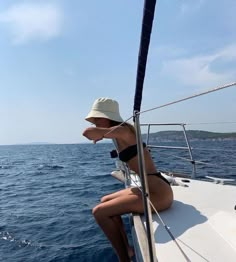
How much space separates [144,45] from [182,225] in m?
1.59

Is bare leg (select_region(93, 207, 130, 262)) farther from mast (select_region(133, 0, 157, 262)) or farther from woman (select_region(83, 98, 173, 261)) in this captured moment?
mast (select_region(133, 0, 157, 262))

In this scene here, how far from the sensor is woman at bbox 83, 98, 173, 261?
2731mm

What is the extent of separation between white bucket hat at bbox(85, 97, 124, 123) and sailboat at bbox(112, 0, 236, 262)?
56cm

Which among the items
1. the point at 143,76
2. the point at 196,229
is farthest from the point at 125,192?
the point at 143,76

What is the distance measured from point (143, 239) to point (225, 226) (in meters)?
0.67

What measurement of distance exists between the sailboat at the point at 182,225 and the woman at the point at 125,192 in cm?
14

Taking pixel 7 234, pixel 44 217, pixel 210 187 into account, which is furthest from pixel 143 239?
pixel 44 217

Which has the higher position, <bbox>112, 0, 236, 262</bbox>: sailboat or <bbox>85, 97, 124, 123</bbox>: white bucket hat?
<bbox>85, 97, 124, 123</bbox>: white bucket hat

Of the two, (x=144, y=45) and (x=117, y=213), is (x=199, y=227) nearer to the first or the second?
(x=117, y=213)

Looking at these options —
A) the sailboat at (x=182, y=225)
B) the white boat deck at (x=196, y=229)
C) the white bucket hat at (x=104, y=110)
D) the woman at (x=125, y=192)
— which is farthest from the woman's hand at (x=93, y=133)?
the white boat deck at (x=196, y=229)

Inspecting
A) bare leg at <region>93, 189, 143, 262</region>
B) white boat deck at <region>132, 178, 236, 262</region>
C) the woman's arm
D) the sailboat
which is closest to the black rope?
the sailboat

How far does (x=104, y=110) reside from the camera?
9.30ft

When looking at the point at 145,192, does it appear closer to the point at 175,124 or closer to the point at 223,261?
the point at 223,261

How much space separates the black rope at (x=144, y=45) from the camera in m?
1.68
